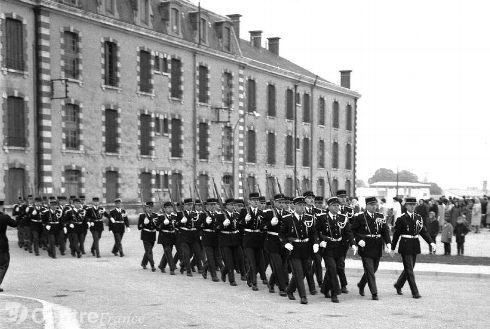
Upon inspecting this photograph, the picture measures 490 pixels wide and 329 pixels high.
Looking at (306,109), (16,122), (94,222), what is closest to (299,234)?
(94,222)

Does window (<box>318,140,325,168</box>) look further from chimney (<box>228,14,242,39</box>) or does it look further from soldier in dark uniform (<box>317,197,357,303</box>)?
soldier in dark uniform (<box>317,197,357,303</box>)

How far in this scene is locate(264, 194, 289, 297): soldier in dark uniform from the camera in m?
14.3

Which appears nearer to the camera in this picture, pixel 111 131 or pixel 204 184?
pixel 111 131

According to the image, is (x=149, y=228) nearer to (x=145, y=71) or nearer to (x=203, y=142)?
(x=145, y=71)

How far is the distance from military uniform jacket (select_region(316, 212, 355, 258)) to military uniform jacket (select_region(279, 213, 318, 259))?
0.33m

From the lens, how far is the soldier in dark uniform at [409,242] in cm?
1391

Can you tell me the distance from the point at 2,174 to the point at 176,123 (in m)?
13.2

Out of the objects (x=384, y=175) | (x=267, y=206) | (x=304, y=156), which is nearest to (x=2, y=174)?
(x=267, y=206)

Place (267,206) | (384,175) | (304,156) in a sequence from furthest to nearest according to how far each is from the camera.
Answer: (384,175)
(304,156)
(267,206)

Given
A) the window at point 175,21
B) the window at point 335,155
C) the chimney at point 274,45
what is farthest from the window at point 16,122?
the window at point 335,155

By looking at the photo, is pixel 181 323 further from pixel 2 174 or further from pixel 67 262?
pixel 2 174

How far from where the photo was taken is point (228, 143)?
4831cm

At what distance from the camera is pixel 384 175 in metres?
181

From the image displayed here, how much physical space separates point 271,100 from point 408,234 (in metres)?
39.2
